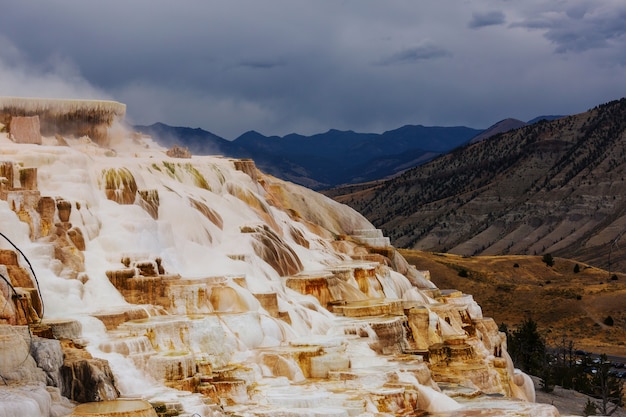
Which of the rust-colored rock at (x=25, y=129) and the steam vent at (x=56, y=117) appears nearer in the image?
the rust-colored rock at (x=25, y=129)

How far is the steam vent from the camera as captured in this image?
107ft

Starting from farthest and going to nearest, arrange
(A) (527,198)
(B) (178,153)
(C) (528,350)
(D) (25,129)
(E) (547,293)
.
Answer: (A) (527,198) → (E) (547,293) → (C) (528,350) → (B) (178,153) → (D) (25,129)

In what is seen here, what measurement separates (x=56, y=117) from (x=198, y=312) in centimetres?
1348

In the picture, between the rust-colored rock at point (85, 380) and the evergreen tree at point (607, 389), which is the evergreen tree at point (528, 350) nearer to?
the evergreen tree at point (607, 389)

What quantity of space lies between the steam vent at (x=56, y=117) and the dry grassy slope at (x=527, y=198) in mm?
73845

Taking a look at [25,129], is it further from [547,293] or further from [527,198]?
[527,198]

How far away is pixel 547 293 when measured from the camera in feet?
255

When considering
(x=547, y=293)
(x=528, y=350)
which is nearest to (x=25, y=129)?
(x=528, y=350)

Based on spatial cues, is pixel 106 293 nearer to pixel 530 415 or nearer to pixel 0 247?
pixel 0 247

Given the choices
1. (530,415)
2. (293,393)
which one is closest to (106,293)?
(293,393)

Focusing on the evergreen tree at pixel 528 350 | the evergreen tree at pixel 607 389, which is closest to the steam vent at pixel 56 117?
the evergreen tree at pixel 607 389

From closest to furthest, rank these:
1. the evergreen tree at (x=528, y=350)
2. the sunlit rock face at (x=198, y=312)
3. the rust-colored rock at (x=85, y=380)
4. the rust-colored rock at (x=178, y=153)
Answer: the rust-colored rock at (x=85, y=380), the sunlit rock face at (x=198, y=312), the rust-colored rock at (x=178, y=153), the evergreen tree at (x=528, y=350)

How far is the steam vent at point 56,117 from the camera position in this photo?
107 ft

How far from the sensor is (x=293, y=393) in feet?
72.0
